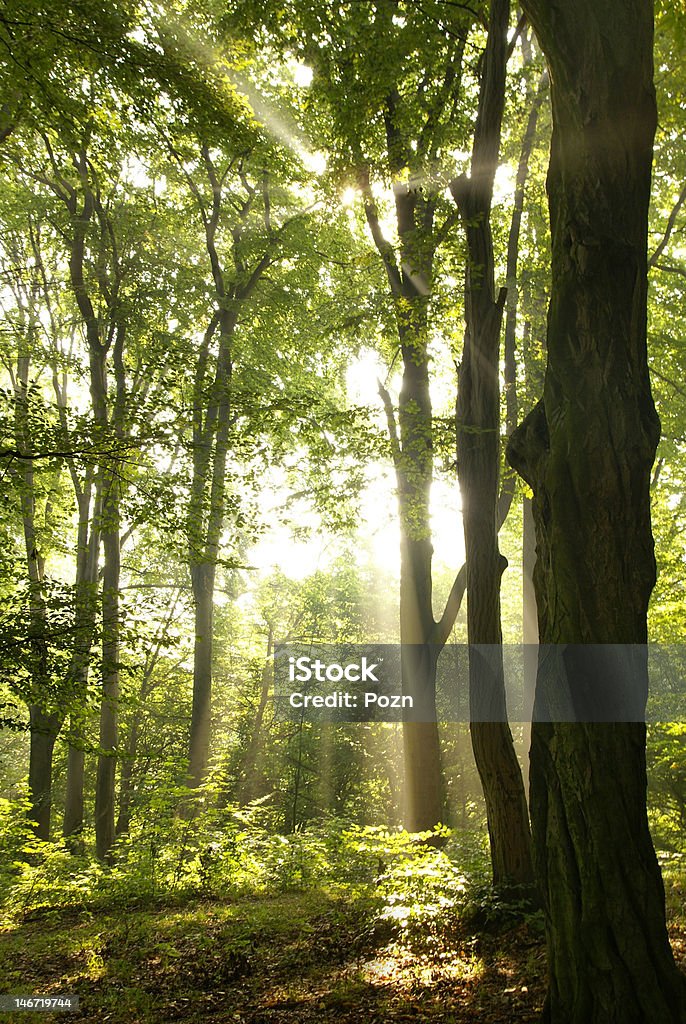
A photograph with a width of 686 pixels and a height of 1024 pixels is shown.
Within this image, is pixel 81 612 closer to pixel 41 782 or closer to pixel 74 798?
pixel 41 782

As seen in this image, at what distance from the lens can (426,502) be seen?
392 inches

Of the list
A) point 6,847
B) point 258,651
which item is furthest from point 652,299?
point 258,651

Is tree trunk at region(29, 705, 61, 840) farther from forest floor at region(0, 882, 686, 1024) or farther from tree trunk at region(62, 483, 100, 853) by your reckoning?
forest floor at region(0, 882, 686, 1024)

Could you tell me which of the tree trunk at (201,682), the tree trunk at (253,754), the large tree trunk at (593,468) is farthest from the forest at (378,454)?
the tree trunk at (253,754)

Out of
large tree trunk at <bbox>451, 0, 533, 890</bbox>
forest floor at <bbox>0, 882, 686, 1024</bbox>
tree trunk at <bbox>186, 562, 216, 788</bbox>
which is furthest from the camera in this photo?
tree trunk at <bbox>186, 562, 216, 788</bbox>

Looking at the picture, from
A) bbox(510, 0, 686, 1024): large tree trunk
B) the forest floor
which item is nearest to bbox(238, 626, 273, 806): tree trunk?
the forest floor

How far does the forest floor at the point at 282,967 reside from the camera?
14.2 ft

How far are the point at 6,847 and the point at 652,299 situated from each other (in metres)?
13.8

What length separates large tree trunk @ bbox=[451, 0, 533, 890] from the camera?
6.29 metres

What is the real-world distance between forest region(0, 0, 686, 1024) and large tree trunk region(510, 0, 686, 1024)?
21 millimetres

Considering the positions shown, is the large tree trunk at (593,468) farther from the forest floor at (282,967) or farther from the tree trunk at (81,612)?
the tree trunk at (81,612)

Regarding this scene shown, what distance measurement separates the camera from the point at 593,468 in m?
3.67

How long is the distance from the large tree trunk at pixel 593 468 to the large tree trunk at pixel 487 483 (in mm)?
2661

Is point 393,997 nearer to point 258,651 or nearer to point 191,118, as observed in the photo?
point 191,118
